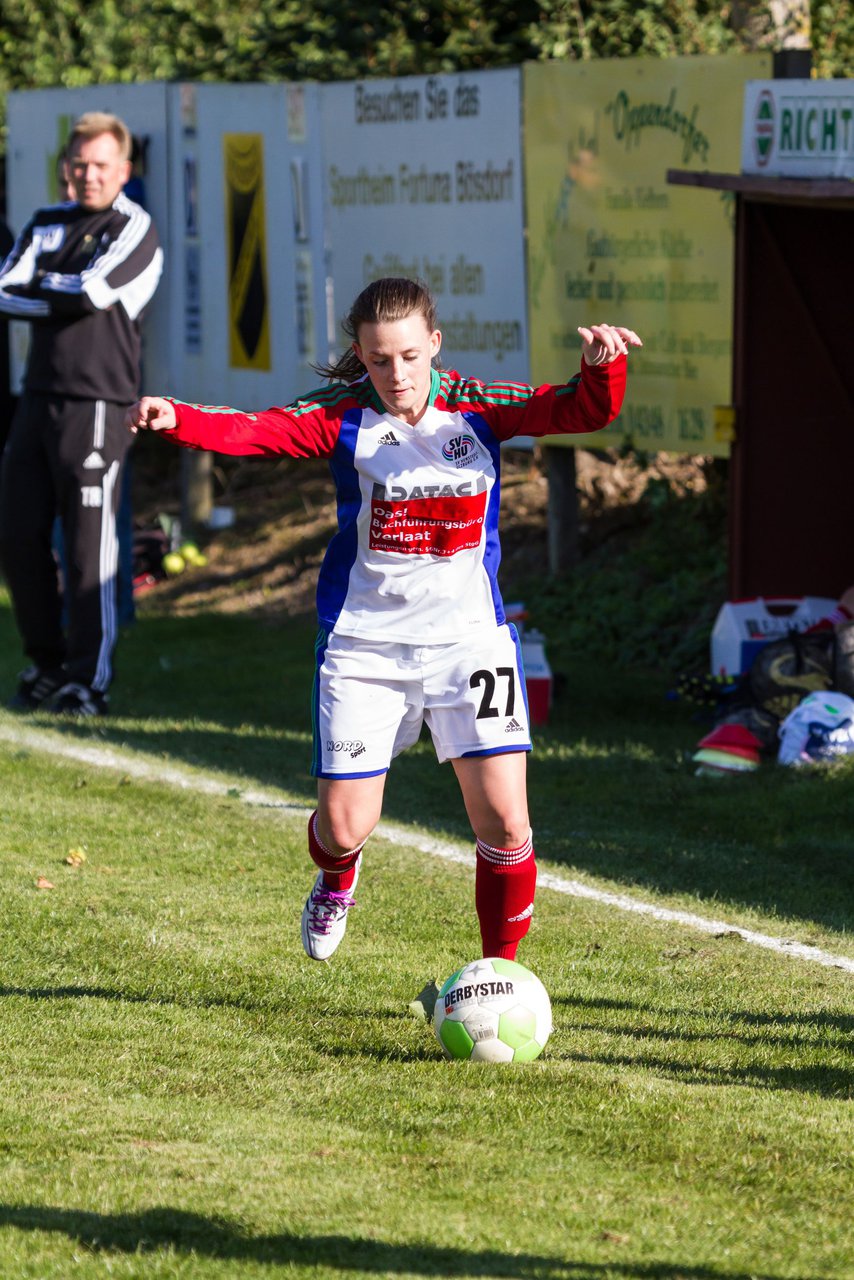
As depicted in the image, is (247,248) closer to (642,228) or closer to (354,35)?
(354,35)

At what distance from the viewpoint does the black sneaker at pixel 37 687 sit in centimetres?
973

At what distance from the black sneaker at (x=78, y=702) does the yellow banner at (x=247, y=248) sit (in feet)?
14.5

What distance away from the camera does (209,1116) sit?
4289 mm

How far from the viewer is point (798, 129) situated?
29.9 feet

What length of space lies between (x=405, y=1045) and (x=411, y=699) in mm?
889

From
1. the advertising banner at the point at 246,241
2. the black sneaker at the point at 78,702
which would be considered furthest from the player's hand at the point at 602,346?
the advertising banner at the point at 246,241

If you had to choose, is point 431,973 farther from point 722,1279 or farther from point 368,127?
point 368,127

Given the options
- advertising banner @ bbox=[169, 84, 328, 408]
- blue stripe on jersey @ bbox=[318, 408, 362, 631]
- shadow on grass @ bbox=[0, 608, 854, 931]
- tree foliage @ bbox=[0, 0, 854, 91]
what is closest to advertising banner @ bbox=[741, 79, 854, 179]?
shadow on grass @ bbox=[0, 608, 854, 931]

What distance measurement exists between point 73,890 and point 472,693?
2.07m

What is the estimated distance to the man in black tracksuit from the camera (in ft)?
30.1

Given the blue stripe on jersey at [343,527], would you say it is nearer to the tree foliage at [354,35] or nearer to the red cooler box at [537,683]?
the red cooler box at [537,683]

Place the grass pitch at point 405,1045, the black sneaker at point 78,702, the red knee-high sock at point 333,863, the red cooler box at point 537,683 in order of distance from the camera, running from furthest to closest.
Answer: the black sneaker at point 78,702 → the red cooler box at point 537,683 → the red knee-high sock at point 333,863 → the grass pitch at point 405,1045

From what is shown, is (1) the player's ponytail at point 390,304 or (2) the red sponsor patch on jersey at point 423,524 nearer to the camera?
(1) the player's ponytail at point 390,304

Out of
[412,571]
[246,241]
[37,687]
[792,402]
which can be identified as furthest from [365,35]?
[412,571]
